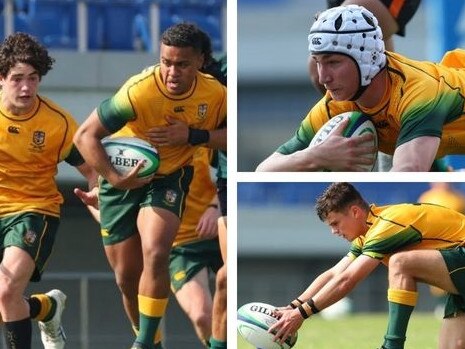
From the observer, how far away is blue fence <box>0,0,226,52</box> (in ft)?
37.7

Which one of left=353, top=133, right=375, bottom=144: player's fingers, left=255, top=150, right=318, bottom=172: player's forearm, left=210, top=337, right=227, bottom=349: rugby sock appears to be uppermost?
left=353, top=133, right=375, bottom=144: player's fingers

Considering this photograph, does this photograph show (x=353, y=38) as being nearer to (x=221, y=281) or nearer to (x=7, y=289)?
(x=221, y=281)

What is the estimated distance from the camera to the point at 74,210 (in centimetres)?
1045

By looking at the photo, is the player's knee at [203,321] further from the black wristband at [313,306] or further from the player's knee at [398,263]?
the player's knee at [398,263]

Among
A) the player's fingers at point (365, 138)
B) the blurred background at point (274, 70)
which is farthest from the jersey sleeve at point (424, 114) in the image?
the blurred background at point (274, 70)

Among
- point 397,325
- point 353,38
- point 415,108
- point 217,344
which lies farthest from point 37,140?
point 397,325

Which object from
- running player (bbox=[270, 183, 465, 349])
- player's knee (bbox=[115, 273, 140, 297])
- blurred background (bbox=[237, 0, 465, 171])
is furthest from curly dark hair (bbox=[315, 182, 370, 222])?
blurred background (bbox=[237, 0, 465, 171])

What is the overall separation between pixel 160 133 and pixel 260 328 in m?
1.20

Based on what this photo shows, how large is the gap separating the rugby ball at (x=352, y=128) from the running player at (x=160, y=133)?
3.07ft

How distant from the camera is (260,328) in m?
6.18

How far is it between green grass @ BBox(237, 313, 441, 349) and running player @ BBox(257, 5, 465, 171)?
1395 millimetres

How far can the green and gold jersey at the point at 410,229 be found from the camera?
6020 millimetres

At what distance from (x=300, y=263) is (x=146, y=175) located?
10702 mm

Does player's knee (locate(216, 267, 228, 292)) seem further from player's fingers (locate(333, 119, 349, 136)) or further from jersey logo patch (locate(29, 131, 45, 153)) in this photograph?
player's fingers (locate(333, 119, 349, 136))
